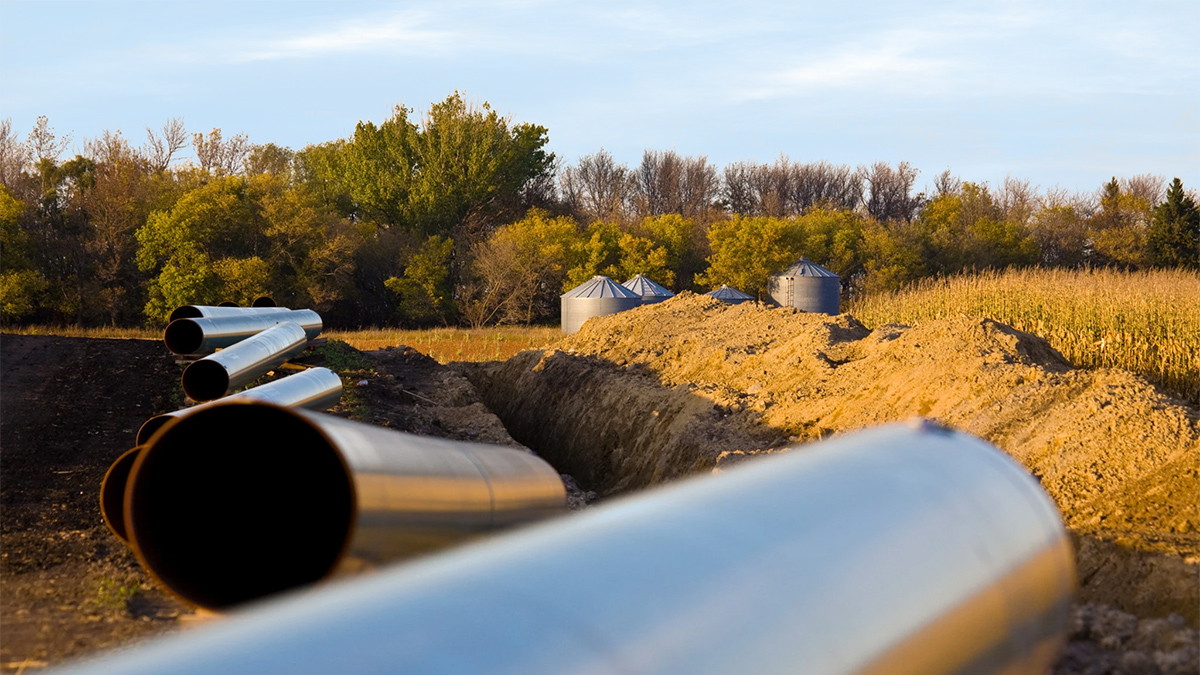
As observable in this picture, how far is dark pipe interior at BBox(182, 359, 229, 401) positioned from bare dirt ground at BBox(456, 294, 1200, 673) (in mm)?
5375

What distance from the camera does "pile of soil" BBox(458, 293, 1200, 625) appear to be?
7.17 m

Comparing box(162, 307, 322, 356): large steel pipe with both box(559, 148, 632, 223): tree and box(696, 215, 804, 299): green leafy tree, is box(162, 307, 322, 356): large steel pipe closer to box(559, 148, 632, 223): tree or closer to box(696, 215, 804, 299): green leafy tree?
box(696, 215, 804, 299): green leafy tree

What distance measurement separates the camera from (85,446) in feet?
36.4

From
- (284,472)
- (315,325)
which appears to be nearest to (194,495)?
(284,472)

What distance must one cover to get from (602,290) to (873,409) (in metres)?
22.0

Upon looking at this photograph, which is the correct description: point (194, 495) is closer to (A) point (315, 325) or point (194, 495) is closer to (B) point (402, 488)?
(B) point (402, 488)

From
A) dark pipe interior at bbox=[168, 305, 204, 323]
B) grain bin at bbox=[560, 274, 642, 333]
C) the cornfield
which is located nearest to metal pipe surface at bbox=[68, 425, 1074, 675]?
the cornfield

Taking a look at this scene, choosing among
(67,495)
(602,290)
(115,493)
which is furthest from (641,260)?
(115,493)

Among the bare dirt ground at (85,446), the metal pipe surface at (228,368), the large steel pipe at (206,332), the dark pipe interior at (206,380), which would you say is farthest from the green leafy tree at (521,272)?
the dark pipe interior at (206,380)

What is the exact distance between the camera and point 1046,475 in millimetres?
8133

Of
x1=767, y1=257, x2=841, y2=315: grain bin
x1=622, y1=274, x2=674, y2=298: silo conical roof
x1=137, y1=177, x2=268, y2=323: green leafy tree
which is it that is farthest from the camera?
x1=767, y1=257, x2=841, y2=315: grain bin

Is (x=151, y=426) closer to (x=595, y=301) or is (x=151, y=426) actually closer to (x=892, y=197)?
Answer: (x=595, y=301)

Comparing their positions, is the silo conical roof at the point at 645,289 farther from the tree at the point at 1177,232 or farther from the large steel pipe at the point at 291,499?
the tree at the point at 1177,232

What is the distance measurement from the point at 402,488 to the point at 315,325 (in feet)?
53.7
